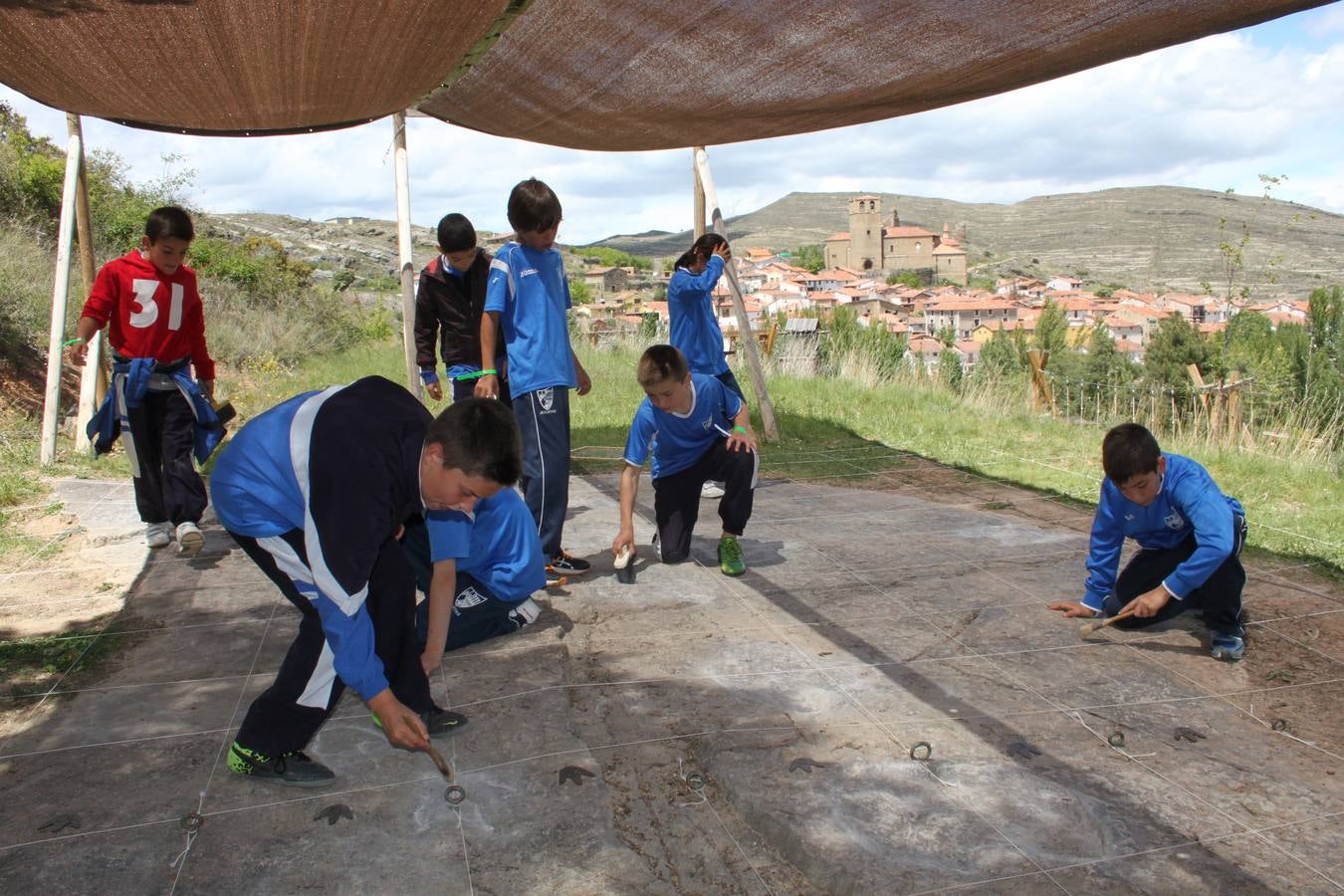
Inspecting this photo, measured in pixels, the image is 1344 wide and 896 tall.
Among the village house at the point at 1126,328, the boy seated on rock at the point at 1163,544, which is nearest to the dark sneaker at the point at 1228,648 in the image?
the boy seated on rock at the point at 1163,544

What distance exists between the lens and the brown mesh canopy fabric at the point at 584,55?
9.20 feet

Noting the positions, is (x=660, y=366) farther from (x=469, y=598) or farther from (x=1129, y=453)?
(x=1129, y=453)

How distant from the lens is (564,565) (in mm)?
3941

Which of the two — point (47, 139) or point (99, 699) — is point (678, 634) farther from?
point (47, 139)

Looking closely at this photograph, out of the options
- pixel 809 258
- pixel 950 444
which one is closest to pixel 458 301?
pixel 950 444

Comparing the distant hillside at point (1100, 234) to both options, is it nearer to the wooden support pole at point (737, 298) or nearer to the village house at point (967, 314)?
the village house at point (967, 314)

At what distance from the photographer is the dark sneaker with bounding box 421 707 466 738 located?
2.54m

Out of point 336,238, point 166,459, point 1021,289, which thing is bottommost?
point 166,459

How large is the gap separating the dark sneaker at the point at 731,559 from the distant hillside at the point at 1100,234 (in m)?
63.2

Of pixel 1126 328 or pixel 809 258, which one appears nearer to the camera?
pixel 1126 328

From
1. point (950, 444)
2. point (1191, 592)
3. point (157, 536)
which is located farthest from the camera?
point (950, 444)

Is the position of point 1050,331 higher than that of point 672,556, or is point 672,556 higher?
point 672,556

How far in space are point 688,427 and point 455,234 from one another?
54.2 inches

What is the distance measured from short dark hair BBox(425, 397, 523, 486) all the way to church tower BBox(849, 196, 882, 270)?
12268 centimetres
